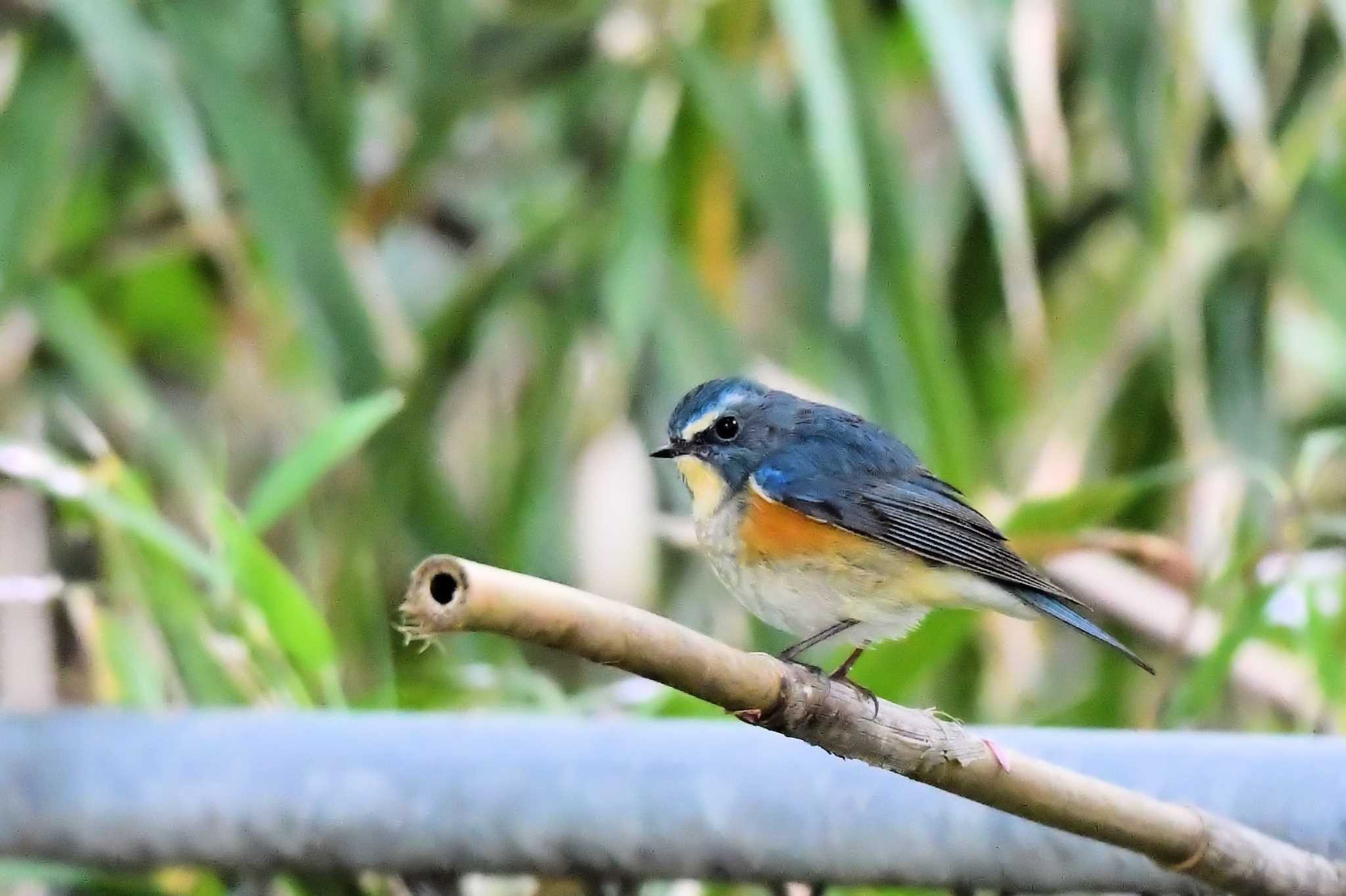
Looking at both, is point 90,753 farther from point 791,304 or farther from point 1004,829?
point 791,304

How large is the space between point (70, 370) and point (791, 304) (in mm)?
902

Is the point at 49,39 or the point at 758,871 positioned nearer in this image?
the point at 758,871

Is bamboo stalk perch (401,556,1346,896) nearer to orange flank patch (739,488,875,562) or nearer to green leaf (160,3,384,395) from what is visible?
orange flank patch (739,488,875,562)

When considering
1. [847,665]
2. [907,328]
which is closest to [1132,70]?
[907,328]

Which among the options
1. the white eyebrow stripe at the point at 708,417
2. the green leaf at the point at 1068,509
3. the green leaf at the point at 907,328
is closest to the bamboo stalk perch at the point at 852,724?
the white eyebrow stripe at the point at 708,417

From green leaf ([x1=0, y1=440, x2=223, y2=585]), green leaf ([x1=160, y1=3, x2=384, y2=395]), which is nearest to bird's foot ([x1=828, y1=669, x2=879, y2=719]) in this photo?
green leaf ([x1=0, y1=440, x2=223, y2=585])

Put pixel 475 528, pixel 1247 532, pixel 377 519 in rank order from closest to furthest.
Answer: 1. pixel 1247 532
2. pixel 377 519
3. pixel 475 528

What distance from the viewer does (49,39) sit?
1.66 m

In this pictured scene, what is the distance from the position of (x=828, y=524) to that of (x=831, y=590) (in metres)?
0.04

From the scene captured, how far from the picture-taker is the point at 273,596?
1.11 m

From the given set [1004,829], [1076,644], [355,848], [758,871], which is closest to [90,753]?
[355,848]

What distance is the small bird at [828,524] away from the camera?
91cm

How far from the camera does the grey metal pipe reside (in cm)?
85

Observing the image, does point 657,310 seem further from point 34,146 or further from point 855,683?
point 855,683
